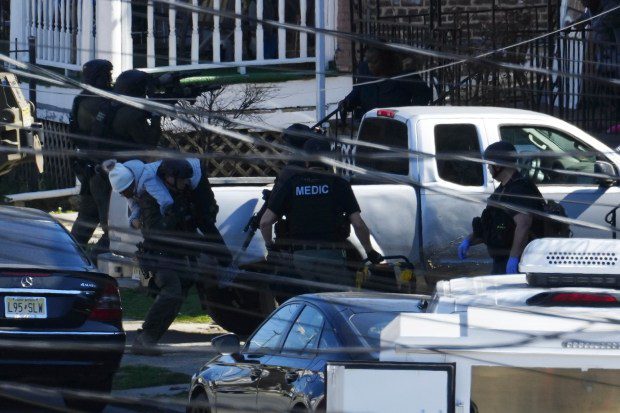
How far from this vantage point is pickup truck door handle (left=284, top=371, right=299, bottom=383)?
22.1 feet

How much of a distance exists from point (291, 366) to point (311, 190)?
3.27 m

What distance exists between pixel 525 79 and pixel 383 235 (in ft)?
18.4

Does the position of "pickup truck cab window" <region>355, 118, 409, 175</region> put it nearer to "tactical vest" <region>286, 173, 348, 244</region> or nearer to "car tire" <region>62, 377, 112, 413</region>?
"tactical vest" <region>286, 173, 348, 244</region>

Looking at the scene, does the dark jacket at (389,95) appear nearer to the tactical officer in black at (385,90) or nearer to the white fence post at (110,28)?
the tactical officer in black at (385,90)

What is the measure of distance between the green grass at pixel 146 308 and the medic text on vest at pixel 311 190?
2.87m

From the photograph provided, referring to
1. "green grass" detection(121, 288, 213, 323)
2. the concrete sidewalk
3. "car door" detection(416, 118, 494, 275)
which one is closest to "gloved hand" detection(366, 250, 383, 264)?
"car door" detection(416, 118, 494, 275)

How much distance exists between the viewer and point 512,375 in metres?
5.08

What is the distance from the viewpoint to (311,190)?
1000 cm

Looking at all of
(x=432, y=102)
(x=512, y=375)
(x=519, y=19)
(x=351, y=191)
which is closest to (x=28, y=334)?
(x=351, y=191)

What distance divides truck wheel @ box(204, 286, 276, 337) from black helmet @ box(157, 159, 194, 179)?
42.1 inches

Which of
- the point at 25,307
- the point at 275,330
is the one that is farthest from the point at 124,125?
the point at 275,330

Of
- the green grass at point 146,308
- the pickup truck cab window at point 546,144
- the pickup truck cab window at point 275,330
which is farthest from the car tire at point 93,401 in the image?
the pickup truck cab window at point 546,144

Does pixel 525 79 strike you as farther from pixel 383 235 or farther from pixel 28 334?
pixel 28 334

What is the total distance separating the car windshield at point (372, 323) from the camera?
6707 mm
